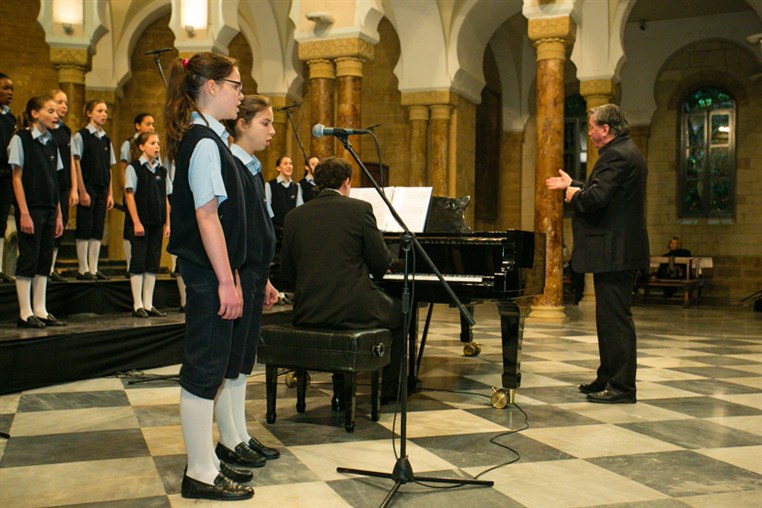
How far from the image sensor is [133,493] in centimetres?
309

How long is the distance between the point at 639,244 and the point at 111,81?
1454 cm

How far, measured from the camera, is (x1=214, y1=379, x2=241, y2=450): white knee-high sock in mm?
3480

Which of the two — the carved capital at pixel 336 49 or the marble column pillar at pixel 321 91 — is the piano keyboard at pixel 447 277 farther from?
the carved capital at pixel 336 49

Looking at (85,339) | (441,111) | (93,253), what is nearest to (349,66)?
(441,111)

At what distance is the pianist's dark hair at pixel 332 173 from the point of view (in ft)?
14.6

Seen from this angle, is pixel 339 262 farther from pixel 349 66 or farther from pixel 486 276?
pixel 349 66

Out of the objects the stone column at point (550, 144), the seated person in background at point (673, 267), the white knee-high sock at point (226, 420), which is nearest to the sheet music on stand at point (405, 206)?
the white knee-high sock at point (226, 420)

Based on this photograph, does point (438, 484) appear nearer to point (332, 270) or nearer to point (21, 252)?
point (332, 270)

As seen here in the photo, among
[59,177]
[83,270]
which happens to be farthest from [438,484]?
[83,270]

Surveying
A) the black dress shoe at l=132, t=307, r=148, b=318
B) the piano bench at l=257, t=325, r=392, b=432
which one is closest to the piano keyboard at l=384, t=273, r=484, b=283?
the piano bench at l=257, t=325, r=392, b=432

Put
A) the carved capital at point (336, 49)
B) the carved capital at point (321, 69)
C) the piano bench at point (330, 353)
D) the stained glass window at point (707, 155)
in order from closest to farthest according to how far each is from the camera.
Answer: the piano bench at point (330, 353)
the carved capital at point (336, 49)
the carved capital at point (321, 69)
the stained glass window at point (707, 155)

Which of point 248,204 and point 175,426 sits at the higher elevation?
point 248,204

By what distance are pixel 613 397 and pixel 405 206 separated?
1.89 metres

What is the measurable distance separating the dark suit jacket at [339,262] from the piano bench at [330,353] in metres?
0.10
